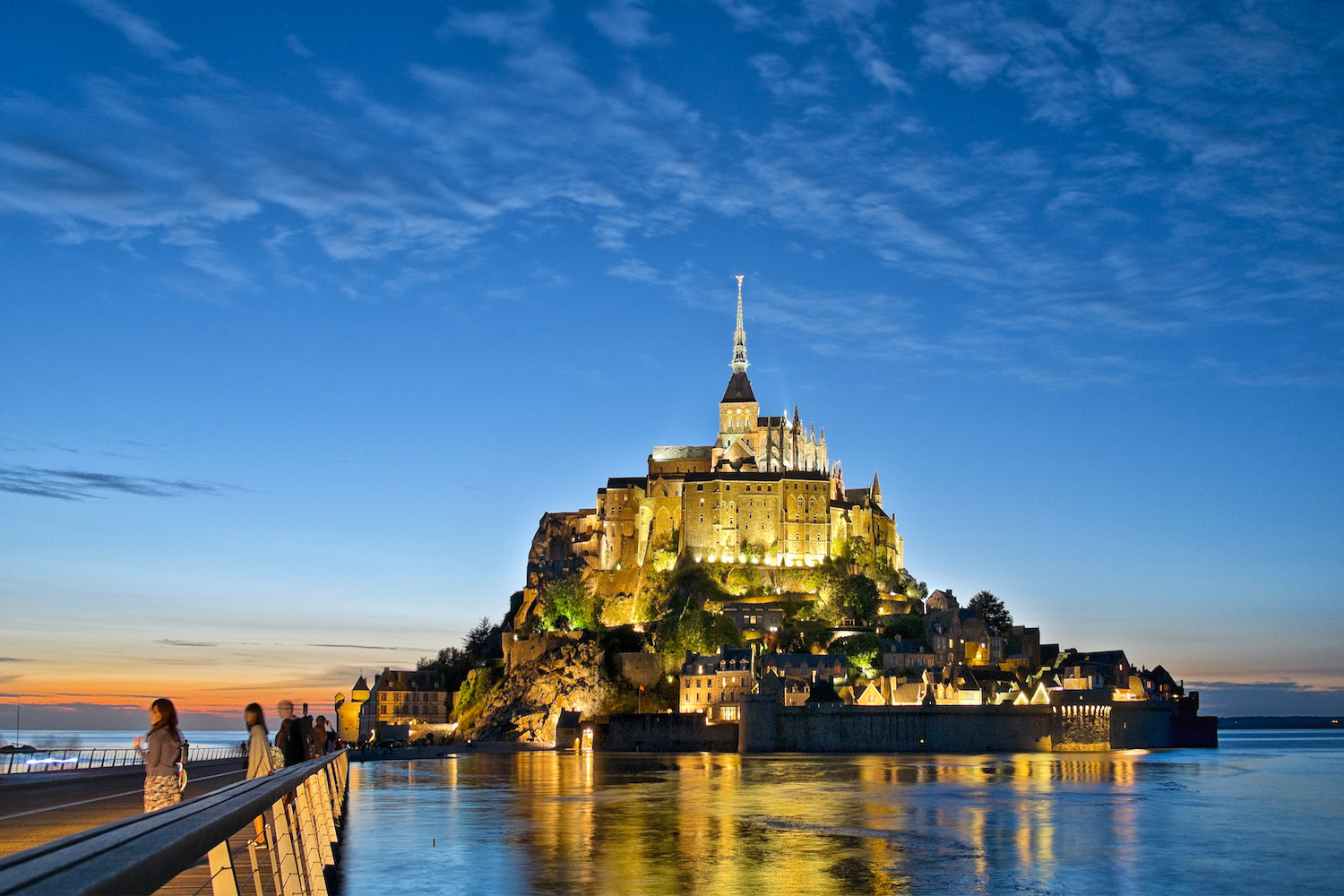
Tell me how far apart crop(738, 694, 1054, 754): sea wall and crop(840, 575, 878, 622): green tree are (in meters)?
19.0

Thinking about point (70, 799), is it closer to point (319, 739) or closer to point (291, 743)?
point (319, 739)

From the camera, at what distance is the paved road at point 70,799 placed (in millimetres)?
16766

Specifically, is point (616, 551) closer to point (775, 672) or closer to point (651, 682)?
point (651, 682)

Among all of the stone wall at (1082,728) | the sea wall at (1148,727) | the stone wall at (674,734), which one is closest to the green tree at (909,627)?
the stone wall at (1082,728)

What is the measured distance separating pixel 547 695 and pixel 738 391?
51.5m

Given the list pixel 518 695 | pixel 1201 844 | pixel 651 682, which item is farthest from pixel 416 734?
pixel 1201 844

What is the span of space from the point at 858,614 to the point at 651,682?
794 inches

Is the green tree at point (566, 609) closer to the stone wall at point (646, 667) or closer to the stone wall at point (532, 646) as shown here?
the stone wall at point (532, 646)

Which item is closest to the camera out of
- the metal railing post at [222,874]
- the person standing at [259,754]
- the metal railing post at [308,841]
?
the metal railing post at [222,874]

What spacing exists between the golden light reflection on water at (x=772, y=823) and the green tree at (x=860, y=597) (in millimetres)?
36248

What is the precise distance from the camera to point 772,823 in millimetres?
35438

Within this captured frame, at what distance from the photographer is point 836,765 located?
2800 inches

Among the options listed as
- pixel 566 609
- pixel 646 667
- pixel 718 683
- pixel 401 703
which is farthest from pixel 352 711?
pixel 718 683

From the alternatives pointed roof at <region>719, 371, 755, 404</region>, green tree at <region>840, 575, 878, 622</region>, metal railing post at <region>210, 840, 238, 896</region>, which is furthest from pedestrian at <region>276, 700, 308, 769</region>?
pointed roof at <region>719, 371, 755, 404</region>
